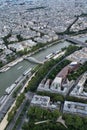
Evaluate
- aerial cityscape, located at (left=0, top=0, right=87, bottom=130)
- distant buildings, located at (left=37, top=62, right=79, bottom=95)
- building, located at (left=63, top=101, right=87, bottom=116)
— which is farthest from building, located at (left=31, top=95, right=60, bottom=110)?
distant buildings, located at (left=37, top=62, right=79, bottom=95)

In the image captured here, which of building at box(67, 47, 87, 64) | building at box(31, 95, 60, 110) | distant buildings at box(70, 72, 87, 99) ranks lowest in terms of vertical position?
building at box(67, 47, 87, 64)

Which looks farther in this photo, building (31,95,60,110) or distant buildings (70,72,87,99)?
distant buildings (70,72,87,99)

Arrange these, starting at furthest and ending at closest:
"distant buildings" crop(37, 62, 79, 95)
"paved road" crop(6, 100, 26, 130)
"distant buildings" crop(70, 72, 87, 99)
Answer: "distant buildings" crop(37, 62, 79, 95), "distant buildings" crop(70, 72, 87, 99), "paved road" crop(6, 100, 26, 130)

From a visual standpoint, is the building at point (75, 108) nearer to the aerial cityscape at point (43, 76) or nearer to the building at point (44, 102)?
the aerial cityscape at point (43, 76)

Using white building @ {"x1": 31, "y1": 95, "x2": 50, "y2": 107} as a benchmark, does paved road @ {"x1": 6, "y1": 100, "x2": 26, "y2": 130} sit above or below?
below

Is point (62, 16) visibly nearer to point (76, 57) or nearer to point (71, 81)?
point (76, 57)

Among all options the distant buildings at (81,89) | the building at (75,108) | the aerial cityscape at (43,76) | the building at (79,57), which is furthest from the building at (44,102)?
the building at (79,57)

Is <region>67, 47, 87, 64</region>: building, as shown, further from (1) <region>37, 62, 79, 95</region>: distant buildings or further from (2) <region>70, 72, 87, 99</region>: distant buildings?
(2) <region>70, 72, 87, 99</region>: distant buildings

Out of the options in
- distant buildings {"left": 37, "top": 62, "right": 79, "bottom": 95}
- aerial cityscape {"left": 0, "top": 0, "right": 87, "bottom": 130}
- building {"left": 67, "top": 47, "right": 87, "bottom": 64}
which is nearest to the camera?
aerial cityscape {"left": 0, "top": 0, "right": 87, "bottom": 130}

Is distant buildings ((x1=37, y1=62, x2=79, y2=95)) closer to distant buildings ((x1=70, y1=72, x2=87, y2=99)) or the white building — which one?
distant buildings ((x1=70, y1=72, x2=87, y2=99))
